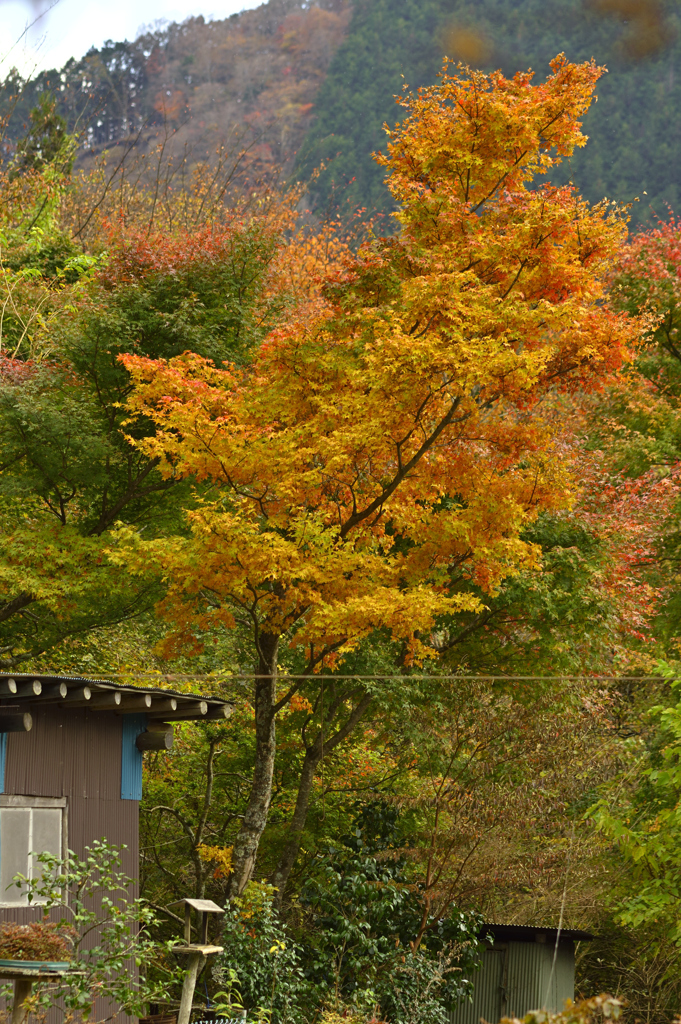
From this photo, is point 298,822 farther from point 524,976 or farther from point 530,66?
point 530,66

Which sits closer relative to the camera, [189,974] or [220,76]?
[189,974]

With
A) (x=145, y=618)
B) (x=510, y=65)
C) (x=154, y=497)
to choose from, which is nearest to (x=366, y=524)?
(x=154, y=497)

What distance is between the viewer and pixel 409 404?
41.9ft

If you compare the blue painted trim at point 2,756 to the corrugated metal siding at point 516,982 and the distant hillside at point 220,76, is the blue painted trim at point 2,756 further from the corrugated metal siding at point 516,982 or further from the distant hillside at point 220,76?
the distant hillside at point 220,76

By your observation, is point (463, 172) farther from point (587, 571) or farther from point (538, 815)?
point (538, 815)

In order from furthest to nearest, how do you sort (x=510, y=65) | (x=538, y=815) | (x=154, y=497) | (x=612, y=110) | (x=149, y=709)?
(x=510, y=65), (x=612, y=110), (x=154, y=497), (x=538, y=815), (x=149, y=709)

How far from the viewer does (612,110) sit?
65.2 meters

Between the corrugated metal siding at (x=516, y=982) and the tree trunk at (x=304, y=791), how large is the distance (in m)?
3.32

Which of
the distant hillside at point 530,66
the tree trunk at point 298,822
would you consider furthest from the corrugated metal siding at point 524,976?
the distant hillside at point 530,66

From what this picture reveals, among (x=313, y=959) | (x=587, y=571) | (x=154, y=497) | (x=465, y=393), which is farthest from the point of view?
(x=154, y=497)

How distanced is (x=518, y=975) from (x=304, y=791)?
4329 mm

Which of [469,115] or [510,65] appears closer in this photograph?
[469,115]

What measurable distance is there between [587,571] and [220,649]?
256 inches

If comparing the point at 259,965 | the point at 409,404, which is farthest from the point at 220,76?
the point at 259,965
